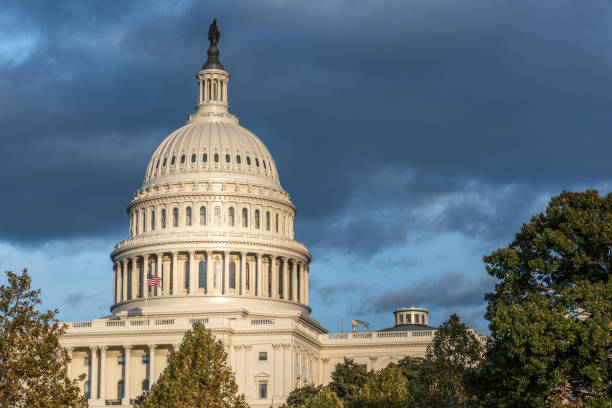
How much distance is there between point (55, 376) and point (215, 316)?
95.4 m

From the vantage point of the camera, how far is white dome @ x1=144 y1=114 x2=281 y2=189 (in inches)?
6683

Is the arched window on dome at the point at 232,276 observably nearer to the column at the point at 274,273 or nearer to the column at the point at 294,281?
the column at the point at 274,273

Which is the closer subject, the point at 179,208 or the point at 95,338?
the point at 95,338

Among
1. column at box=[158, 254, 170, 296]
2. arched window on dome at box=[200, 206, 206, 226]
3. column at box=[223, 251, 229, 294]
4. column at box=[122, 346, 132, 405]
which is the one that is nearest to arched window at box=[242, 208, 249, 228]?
arched window on dome at box=[200, 206, 206, 226]

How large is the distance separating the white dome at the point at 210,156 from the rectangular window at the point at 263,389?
35171mm

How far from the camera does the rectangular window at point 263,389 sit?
142 metres

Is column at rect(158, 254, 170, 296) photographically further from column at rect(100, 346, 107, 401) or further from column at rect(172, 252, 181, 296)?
column at rect(100, 346, 107, 401)

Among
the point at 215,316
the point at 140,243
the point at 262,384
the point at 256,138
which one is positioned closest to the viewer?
the point at 262,384

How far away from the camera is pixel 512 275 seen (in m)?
67.2

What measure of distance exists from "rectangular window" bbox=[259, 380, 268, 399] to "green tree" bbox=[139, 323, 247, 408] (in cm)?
6072

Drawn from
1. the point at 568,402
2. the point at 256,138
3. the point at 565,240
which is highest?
the point at 256,138

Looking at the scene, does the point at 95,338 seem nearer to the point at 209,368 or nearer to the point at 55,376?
the point at 209,368

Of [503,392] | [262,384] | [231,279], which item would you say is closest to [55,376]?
[503,392]

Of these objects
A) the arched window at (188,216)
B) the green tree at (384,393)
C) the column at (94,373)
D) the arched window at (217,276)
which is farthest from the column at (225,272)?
the green tree at (384,393)
